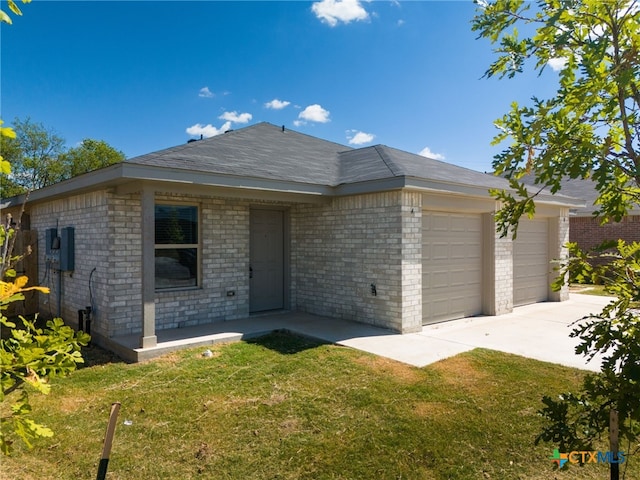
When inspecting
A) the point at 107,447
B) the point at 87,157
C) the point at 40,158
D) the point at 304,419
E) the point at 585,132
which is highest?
the point at 87,157

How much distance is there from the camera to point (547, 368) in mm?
5254

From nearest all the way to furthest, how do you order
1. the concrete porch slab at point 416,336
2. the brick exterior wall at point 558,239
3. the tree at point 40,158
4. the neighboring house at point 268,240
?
the concrete porch slab at point 416,336 < the neighboring house at point 268,240 < the brick exterior wall at point 558,239 < the tree at point 40,158

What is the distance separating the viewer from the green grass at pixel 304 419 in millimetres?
3156

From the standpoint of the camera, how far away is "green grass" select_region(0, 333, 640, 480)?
316 cm

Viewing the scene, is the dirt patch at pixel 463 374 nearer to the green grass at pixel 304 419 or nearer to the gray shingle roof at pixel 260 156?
the green grass at pixel 304 419

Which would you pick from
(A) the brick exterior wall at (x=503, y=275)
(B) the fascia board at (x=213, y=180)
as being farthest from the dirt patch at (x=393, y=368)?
(A) the brick exterior wall at (x=503, y=275)

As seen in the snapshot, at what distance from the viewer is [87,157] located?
1164 inches

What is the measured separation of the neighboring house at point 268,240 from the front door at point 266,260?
3cm

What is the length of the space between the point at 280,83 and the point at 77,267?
1195 centimetres

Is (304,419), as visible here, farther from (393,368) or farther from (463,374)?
(463,374)

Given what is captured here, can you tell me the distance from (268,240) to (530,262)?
267 inches

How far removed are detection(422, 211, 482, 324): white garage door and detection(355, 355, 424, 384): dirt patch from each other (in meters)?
2.54

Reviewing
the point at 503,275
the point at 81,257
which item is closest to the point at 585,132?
the point at 503,275

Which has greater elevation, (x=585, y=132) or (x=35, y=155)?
(x=35, y=155)
